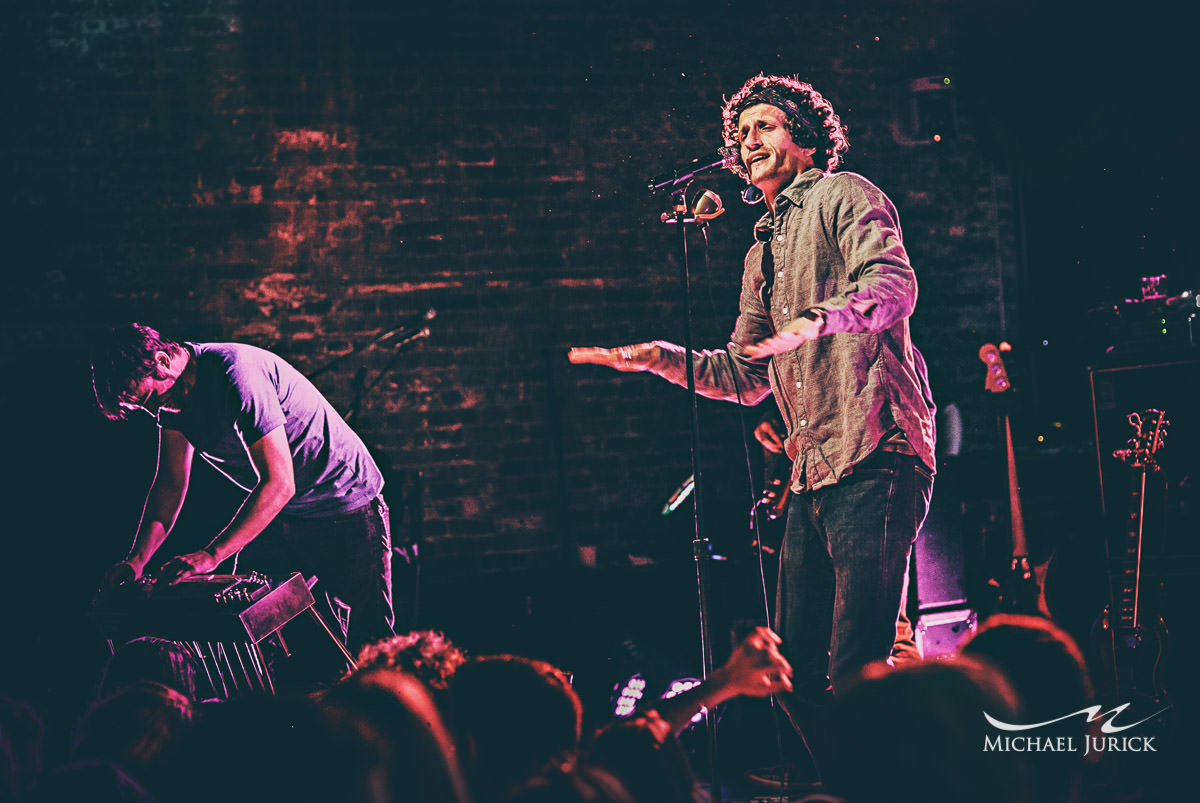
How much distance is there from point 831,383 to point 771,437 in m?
1.25

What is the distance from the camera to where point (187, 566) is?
393 centimetres

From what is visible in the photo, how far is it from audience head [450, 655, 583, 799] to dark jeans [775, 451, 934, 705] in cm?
89

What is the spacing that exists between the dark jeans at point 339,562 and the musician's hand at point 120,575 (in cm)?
42

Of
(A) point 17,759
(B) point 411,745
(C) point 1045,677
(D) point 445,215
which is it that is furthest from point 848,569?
(D) point 445,215

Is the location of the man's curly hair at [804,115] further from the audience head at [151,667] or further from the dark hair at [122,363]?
the audience head at [151,667]

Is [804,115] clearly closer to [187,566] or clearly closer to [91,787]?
[91,787]

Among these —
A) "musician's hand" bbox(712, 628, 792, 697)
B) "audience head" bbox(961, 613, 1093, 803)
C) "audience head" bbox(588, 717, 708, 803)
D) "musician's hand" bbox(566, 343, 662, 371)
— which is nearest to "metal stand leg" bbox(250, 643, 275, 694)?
"musician's hand" bbox(566, 343, 662, 371)

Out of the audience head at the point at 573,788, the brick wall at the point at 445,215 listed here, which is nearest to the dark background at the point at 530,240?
the brick wall at the point at 445,215

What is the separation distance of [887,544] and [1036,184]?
2875 mm

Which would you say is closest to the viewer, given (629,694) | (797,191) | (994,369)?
(797,191)

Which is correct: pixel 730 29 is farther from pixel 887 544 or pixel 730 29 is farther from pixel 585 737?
pixel 585 737

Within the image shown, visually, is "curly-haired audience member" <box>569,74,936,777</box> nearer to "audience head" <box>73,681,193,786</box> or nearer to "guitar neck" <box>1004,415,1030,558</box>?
"guitar neck" <box>1004,415,1030,558</box>

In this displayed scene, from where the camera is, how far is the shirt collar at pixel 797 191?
311cm

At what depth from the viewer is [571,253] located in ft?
14.9
